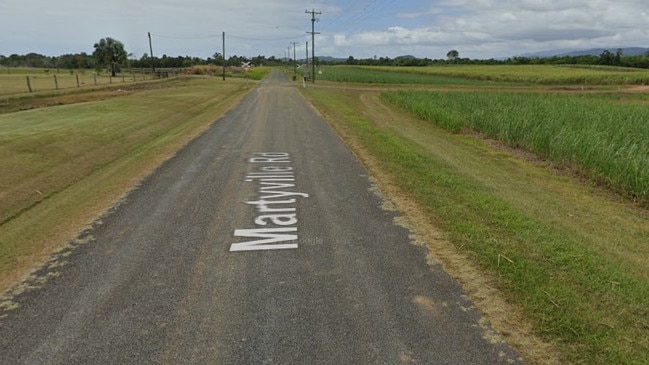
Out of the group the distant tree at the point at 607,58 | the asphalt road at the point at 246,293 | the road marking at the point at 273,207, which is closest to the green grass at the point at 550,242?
the asphalt road at the point at 246,293

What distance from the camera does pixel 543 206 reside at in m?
7.73

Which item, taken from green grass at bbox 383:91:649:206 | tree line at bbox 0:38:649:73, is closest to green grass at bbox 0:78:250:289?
green grass at bbox 383:91:649:206

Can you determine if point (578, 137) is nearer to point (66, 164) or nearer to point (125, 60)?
point (66, 164)

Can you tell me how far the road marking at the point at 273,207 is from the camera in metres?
5.69

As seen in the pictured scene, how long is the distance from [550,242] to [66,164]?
416 inches

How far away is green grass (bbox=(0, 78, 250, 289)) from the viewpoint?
6082mm

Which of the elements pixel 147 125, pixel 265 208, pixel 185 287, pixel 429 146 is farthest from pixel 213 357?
pixel 147 125

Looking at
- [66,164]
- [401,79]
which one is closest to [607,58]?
[401,79]

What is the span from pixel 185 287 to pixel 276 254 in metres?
1.24

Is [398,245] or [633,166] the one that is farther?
[633,166]

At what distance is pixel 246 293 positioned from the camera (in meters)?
4.40

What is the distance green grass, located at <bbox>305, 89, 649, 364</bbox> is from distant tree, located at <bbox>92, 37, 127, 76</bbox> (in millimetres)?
78499

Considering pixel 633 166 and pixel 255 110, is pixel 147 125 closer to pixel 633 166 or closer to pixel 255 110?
pixel 255 110

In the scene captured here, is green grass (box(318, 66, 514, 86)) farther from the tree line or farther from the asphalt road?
the asphalt road
